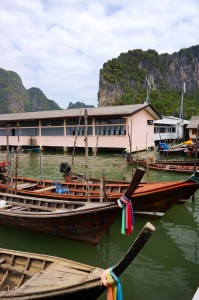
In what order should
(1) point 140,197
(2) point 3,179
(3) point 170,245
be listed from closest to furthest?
(3) point 170,245
(1) point 140,197
(2) point 3,179

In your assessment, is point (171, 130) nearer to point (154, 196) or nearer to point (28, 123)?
point (28, 123)

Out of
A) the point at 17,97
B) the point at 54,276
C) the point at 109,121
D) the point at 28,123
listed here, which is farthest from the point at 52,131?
the point at 17,97

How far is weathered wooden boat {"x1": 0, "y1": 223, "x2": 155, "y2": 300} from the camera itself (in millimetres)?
3730

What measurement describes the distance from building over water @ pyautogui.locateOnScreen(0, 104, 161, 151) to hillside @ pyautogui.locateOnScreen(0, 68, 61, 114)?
71821mm

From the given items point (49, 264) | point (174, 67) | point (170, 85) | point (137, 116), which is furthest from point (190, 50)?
point (49, 264)

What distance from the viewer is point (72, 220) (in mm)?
6656

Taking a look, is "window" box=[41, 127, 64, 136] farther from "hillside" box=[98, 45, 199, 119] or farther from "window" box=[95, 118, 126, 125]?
"hillside" box=[98, 45, 199, 119]

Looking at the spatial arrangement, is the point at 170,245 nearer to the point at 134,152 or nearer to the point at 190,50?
the point at 134,152

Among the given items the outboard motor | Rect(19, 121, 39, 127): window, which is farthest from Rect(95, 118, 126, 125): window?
the outboard motor

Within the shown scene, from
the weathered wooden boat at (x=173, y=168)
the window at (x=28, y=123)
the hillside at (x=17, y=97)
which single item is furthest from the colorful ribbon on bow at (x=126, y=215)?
the hillside at (x=17, y=97)

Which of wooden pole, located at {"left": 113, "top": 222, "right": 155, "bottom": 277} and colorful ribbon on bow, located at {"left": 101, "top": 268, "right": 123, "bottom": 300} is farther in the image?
colorful ribbon on bow, located at {"left": 101, "top": 268, "right": 123, "bottom": 300}

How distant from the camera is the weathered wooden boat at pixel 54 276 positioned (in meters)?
3.73

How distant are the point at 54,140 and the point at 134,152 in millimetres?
8477

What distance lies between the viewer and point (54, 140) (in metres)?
28.6
